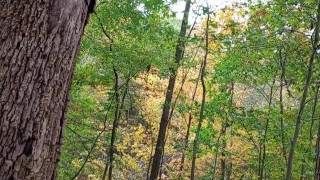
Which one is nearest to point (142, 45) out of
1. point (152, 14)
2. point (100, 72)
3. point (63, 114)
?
point (152, 14)

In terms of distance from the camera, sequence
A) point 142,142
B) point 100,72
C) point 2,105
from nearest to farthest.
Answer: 1. point 2,105
2. point 100,72
3. point 142,142

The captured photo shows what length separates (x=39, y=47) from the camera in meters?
1.18

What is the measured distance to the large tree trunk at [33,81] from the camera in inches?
43.9

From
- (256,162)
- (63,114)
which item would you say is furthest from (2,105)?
(256,162)

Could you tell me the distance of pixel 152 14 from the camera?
283 inches

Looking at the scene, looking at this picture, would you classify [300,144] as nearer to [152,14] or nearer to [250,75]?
[250,75]

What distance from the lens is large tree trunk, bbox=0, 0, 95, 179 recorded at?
43.9 inches

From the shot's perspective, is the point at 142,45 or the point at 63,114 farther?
the point at 142,45

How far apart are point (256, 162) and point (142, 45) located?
279 inches

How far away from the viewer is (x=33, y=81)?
1.16 metres

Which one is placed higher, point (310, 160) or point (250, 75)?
point (250, 75)

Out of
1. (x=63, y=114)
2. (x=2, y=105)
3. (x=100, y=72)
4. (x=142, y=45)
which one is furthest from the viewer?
(x=100, y=72)

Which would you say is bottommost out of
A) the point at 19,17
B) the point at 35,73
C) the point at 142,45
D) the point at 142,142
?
the point at 142,142

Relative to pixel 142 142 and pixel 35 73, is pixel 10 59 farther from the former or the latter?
pixel 142 142
